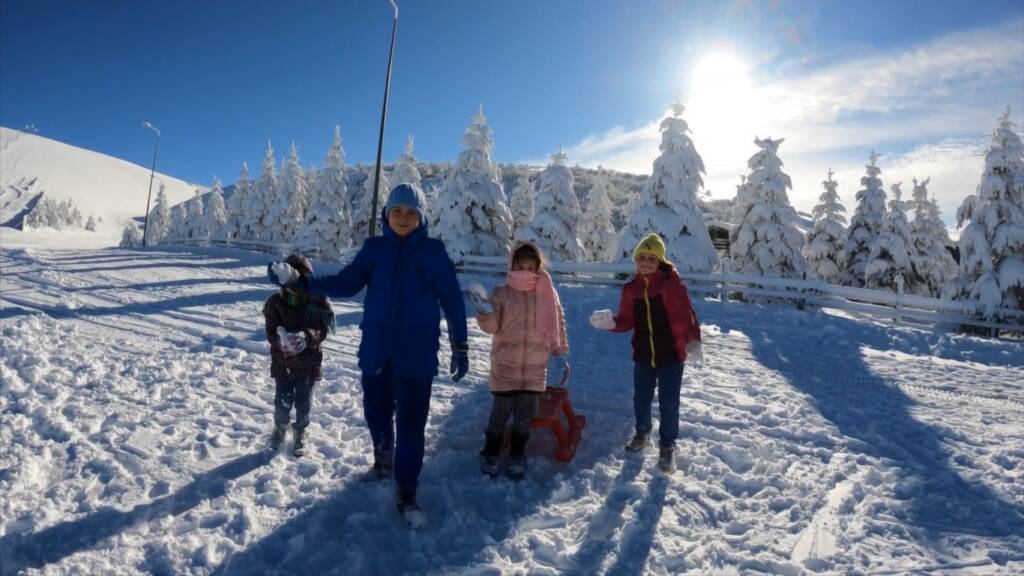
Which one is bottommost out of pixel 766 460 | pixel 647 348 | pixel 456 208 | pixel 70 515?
pixel 70 515

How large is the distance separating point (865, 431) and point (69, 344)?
10.1 m

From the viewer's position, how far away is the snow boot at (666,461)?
4.28 metres

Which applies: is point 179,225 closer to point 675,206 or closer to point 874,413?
point 675,206

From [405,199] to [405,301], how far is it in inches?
26.2

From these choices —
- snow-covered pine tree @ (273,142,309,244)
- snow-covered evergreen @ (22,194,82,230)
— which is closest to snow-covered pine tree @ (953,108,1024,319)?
snow-covered pine tree @ (273,142,309,244)

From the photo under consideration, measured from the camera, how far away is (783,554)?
10.6 ft

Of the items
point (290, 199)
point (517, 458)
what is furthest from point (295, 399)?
point (290, 199)

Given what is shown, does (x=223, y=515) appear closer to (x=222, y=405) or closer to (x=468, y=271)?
(x=222, y=405)

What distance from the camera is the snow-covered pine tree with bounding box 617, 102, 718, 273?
19.6 metres

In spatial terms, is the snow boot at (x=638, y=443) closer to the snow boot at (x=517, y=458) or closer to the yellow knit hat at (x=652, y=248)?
the snow boot at (x=517, y=458)

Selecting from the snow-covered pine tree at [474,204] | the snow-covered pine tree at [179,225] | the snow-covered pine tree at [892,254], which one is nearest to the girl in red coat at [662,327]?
the snow-covered pine tree at [474,204]

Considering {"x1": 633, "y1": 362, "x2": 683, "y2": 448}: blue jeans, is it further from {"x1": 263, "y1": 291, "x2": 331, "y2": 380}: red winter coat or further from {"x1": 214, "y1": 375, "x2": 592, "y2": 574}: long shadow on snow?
{"x1": 263, "y1": 291, "x2": 331, "y2": 380}: red winter coat

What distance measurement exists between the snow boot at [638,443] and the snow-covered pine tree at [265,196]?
40685 mm

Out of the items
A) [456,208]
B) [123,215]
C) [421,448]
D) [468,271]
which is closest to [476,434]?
[421,448]
